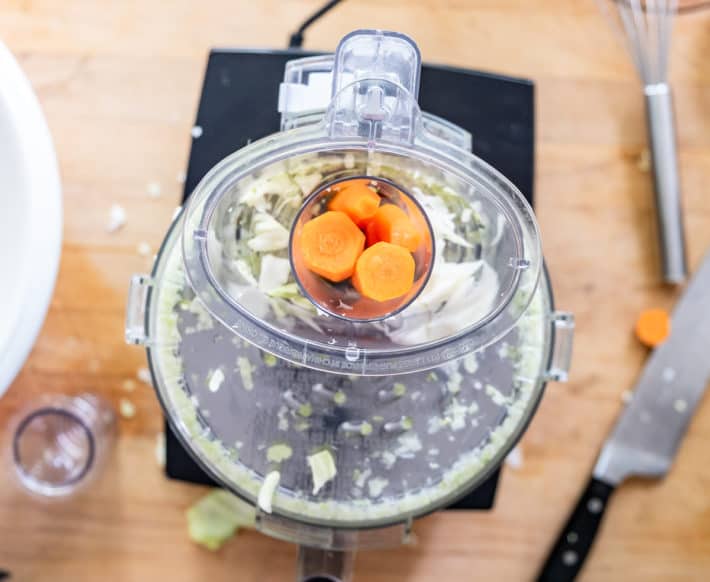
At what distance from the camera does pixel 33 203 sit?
479mm

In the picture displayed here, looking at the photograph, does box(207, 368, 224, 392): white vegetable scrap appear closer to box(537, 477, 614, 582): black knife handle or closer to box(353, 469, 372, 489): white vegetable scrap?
box(353, 469, 372, 489): white vegetable scrap

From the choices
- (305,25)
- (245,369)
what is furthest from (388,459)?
(305,25)

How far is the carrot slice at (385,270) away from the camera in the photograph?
475 mm

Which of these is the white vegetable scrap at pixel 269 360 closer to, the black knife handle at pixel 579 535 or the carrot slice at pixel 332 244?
the carrot slice at pixel 332 244

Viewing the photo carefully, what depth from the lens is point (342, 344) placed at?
49cm

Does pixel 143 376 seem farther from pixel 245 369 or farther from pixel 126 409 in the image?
pixel 245 369

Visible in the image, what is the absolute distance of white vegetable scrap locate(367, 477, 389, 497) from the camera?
1.72 feet

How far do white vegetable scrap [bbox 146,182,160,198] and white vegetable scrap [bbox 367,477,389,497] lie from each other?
0.33 m

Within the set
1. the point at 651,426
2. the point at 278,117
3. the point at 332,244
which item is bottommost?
the point at 651,426

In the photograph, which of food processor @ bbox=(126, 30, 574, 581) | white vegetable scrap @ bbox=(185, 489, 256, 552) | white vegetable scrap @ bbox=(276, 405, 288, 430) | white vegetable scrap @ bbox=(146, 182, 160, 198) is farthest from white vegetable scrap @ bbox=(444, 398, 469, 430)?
white vegetable scrap @ bbox=(146, 182, 160, 198)

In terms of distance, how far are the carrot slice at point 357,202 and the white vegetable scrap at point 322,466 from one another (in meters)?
0.16

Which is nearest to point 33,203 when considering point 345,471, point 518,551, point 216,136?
point 216,136

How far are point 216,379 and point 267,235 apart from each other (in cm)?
11

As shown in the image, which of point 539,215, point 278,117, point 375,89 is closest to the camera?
point 375,89
